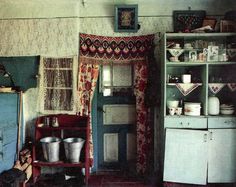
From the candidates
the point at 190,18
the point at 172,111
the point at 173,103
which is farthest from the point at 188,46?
the point at 172,111

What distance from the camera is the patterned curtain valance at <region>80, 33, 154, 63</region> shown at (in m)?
4.42

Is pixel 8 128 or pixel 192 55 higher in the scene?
pixel 192 55

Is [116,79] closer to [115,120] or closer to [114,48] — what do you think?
[114,48]

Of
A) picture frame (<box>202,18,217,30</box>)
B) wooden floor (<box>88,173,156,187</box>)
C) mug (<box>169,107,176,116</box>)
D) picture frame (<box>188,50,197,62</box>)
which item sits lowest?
wooden floor (<box>88,173,156,187</box>)

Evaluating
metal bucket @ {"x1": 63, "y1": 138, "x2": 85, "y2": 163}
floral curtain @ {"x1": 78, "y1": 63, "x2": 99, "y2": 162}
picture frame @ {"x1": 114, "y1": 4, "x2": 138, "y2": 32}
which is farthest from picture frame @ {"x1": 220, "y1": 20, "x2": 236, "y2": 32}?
metal bucket @ {"x1": 63, "y1": 138, "x2": 85, "y2": 163}

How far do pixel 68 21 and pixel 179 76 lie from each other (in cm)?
193

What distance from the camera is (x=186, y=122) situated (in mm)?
3994

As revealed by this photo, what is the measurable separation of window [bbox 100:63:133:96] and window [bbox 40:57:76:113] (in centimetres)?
54

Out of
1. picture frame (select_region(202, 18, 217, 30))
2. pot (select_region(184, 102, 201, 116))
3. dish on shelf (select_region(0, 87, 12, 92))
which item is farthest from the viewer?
picture frame (select_region(202, 18, 217, 30))

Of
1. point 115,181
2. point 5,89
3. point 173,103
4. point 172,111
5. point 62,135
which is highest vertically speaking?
point 5,89

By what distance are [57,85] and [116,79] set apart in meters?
0.95

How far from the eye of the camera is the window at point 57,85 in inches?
174

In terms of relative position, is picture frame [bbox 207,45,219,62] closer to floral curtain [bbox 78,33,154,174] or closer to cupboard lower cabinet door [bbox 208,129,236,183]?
floral curtain [bbox 78,33,154,174]

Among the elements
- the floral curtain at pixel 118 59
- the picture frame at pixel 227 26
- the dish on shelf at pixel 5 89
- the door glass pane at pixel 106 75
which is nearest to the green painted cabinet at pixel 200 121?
the picture frame at pixel 227 26
